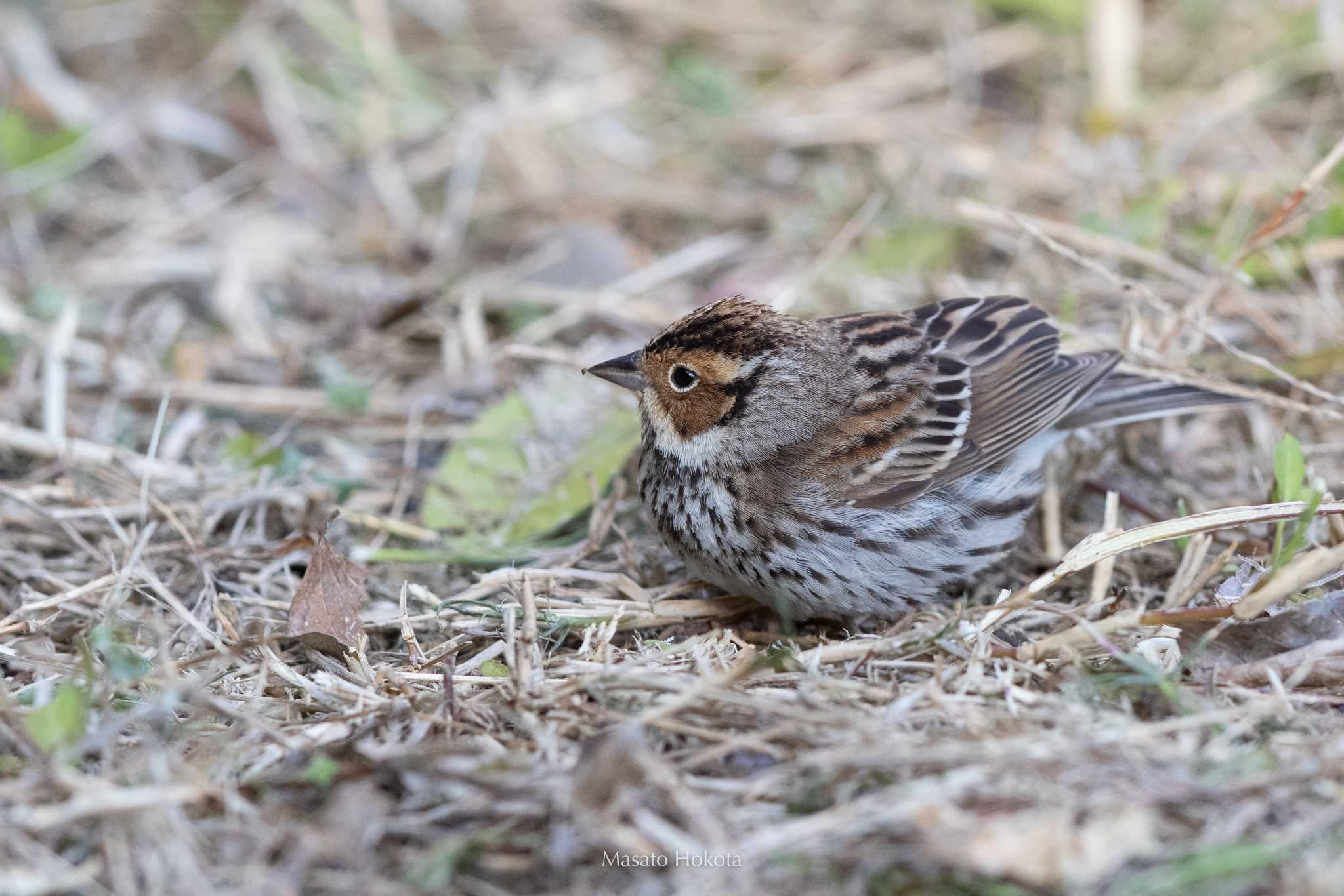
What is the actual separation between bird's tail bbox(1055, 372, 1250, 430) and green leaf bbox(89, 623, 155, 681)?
116 inches

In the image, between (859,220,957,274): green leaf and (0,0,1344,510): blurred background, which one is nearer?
(0,0,1344,510): blurred background

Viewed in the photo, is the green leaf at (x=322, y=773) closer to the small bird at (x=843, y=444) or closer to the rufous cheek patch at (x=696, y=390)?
the small bird at (x=843, y=444)

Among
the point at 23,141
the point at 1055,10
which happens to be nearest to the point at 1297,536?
the point at 1055,10

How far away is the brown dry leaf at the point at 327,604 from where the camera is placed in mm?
3707

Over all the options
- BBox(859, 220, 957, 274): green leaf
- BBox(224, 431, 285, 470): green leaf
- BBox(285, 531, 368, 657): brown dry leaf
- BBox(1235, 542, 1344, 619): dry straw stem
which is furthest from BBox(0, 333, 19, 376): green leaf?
BBox(1235, 542, 1344, 619): dry straw stem

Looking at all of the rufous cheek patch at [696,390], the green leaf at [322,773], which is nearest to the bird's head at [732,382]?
the rufous cheek patch at [696,390]

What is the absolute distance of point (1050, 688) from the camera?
10.8ft

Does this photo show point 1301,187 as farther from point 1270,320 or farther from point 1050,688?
point 1050,688

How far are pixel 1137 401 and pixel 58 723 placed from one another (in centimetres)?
342

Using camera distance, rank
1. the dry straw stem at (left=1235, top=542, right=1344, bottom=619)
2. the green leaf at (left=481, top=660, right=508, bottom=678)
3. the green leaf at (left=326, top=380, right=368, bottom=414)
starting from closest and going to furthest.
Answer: the dry straw stem at (left=1235, top=542, right=1344, bottom=619), the green leaf at (left=481, top=660, right=508, bottom=678), the green leaf at (left=326, top=380, right=368, bottom=414)

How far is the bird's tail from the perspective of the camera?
178 inches

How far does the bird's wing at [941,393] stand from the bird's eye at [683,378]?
0.44 metres

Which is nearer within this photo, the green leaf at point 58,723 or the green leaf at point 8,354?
the green leaf at point 58,723

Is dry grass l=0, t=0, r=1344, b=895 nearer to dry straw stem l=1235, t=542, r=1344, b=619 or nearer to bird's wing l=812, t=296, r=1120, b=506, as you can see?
A: dry straw stem l=1235, t=542, r=1344, b=619
